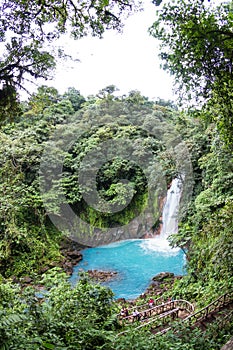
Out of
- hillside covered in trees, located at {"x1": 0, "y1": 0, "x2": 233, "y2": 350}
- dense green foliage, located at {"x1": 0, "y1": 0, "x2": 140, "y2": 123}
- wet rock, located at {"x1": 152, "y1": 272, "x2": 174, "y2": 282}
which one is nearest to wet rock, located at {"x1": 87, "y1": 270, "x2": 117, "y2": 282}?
hillside covered in trees, located at {"x1": 0, "y1": 0, "x2": 233, "y2": 350}

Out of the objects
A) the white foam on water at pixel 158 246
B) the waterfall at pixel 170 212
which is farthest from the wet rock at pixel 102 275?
the waterfall at pixel 170 212

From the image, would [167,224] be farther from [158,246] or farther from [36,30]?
[36,30]

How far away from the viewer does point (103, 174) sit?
1667 cm

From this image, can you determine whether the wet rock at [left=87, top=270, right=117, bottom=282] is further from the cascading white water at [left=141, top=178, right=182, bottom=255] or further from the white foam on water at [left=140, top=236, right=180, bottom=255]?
the cascading white water at [left=141, top=178, right=182, bottom=255]

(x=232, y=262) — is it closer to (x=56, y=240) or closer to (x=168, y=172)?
(x=168, y=172)

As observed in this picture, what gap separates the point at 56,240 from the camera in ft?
47.2

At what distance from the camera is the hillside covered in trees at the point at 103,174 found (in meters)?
3.89

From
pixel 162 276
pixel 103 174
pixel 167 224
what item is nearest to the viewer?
pixel 162 276

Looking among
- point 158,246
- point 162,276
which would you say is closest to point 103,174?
point 158,246

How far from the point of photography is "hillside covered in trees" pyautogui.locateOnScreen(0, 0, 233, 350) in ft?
12.8

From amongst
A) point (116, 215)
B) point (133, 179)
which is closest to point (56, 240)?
point (116, 215)

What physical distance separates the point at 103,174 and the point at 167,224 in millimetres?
4434

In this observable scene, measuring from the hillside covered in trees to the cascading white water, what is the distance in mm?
503

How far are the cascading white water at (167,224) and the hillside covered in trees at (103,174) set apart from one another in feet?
1.65
